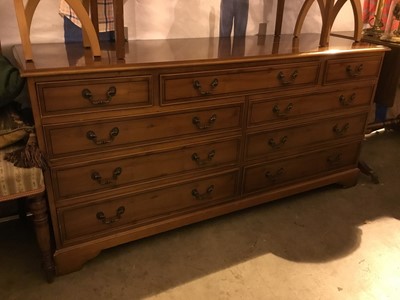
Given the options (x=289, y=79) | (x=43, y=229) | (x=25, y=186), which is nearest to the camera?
(x=25, y=186)

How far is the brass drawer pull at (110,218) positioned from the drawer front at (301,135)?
0.67m

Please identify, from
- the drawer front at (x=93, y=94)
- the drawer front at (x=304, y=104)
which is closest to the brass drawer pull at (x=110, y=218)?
the drawer front at (x=93, y=94)

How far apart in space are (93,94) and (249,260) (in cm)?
103

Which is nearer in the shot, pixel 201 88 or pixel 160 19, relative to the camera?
pixel 201 88

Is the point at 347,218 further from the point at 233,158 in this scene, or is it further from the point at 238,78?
the point at 238,78

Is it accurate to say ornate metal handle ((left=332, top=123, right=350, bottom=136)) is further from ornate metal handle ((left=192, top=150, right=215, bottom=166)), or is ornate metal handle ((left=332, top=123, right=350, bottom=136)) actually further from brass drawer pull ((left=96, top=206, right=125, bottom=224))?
brass drawer pull ((left=96, top=206, right=125, bottom=224))

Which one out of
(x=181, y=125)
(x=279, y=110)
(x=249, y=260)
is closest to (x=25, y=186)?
(x=181, y=125)

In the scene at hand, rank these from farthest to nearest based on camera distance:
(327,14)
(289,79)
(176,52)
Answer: (327,14)
(289,79)
(176,52)

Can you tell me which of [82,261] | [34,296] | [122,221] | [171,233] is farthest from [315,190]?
[34,296]

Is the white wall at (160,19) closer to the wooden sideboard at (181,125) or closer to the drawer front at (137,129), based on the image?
the wooden sideboard at (181,125)

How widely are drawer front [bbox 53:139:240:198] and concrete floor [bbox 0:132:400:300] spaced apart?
1.26 ft

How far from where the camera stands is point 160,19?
1969 millimetres

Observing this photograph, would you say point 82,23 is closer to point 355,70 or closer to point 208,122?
point 208,122

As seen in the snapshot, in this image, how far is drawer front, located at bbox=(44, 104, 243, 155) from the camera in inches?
54.4
